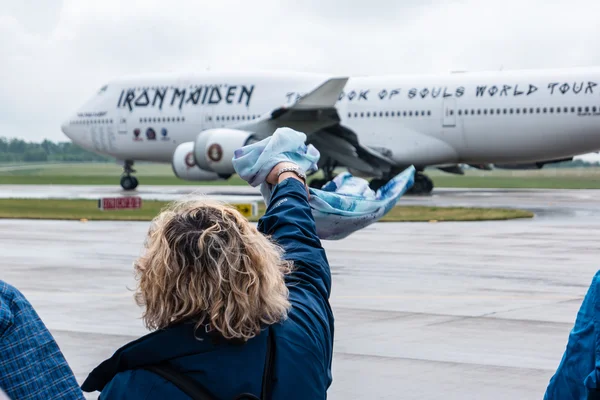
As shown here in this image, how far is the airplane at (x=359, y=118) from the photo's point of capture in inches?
1244

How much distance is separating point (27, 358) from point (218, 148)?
94.4 feet

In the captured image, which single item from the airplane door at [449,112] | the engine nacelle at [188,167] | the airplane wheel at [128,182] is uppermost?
the airplane door at [449,112]

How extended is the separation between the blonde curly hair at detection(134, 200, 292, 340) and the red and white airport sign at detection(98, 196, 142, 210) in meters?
23.7

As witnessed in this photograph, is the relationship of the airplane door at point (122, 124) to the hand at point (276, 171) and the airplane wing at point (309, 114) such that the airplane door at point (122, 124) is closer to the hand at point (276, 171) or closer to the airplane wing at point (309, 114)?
the airplane wing at point (309, 114)

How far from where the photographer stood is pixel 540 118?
104ft

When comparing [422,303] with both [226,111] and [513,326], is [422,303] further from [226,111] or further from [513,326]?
[226,111]

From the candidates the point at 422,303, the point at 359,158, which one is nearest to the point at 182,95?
the point at 359,158

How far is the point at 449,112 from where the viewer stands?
1309 inches

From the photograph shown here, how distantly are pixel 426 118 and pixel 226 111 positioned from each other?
665 cm

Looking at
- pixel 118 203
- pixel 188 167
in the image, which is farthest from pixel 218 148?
pixel 118 203

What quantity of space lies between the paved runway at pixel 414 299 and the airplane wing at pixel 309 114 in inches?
528

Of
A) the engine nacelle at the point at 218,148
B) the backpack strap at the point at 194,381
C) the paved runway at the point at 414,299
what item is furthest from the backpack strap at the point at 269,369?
the engine nacelle at the point at 218,148

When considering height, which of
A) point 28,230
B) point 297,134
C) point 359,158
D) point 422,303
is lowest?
point 359,158

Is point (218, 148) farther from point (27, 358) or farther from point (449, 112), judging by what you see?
point (27, 358)
